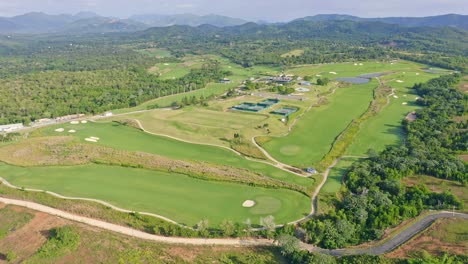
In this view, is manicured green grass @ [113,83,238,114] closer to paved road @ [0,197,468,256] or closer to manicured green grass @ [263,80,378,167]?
manicured green grass @ [263,80,378,167]

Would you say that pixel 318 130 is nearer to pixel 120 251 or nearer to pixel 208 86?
pixel 120 251

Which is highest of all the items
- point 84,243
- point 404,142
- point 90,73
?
point 90,73

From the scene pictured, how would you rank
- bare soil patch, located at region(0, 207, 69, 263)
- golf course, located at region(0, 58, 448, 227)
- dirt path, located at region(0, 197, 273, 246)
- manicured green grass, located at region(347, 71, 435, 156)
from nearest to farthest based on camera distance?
bare soil patch, located at region(0, 207, 69, 263) → dirt path, located at region(0, 197, 273, 246) → golf course, located at region(0, 58, 448, 227) → manicured green grass, located at region(347, 71, 435, 156)

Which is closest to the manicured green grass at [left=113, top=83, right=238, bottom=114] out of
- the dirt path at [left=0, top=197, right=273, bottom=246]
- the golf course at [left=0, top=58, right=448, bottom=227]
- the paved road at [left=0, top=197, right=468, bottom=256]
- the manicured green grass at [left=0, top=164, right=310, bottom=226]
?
the golf course at [left=0, top=58, right=448, bottom=227]

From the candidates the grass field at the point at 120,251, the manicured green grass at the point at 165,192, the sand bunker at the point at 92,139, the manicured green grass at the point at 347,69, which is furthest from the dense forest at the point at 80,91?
the grass field at the point at 120,251

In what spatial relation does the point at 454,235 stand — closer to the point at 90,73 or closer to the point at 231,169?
the point at 231,169

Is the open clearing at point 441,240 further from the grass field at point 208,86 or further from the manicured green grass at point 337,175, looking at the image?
the grass field at point 208,86

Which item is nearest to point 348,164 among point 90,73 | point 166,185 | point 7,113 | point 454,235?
point 454,235
